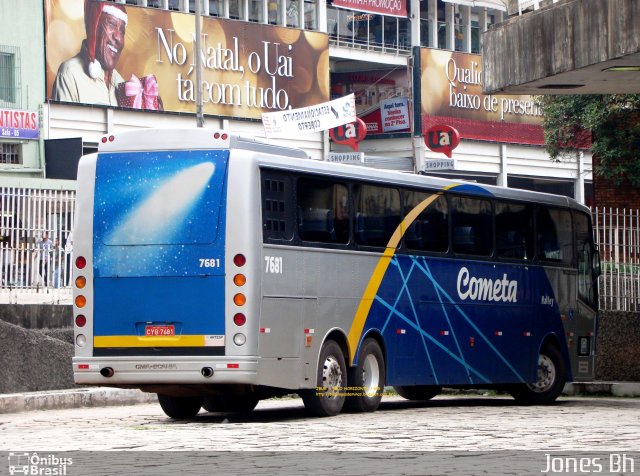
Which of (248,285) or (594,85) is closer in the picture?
(248,285)

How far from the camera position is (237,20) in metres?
60.2

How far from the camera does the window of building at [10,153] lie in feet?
166

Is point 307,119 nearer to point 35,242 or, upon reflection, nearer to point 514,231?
point 35,242

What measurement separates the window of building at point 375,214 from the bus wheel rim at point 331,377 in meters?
1.66

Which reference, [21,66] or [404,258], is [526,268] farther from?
[21,66]

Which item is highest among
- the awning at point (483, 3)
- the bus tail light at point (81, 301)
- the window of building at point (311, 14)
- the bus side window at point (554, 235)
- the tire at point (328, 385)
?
the awning at point (483, 3)

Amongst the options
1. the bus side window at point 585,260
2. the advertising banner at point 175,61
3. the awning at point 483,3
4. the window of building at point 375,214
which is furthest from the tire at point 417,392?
the awning at point 483,3

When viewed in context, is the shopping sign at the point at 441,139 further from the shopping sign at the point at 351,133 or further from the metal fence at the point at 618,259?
the metal fence at the point at 618,259

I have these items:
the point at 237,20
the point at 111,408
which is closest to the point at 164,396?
the point at 111,408

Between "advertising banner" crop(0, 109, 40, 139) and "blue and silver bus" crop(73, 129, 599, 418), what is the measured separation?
31077 mm

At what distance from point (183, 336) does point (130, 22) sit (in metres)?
39.6

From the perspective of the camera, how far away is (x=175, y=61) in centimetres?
5728

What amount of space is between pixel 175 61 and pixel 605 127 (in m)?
25.4

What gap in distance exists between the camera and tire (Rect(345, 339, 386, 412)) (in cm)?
1898
